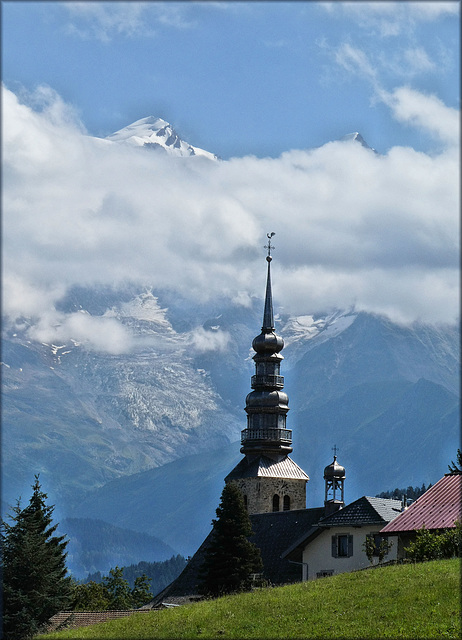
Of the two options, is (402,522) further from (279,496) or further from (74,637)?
(279,496)

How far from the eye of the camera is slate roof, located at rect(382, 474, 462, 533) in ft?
150

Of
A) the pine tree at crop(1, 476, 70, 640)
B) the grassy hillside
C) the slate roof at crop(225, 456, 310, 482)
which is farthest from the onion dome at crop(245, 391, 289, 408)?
the grassy hillside

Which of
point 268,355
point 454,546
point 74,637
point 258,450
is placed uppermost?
point 268,355

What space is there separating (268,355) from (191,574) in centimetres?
2515

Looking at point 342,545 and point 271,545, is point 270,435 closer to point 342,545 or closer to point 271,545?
point 271,545

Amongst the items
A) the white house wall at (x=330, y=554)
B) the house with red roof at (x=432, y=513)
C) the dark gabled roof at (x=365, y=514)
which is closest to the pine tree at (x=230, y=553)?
the white house wall at (x=330, y=554)

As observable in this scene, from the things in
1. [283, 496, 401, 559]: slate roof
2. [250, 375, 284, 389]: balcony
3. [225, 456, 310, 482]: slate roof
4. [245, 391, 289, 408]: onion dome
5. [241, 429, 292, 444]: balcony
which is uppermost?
[250, 375, 284, 389]: balcony

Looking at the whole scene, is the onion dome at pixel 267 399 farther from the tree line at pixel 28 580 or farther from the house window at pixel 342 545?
the tree line at pixel 28 580

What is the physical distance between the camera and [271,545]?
80.2 metres

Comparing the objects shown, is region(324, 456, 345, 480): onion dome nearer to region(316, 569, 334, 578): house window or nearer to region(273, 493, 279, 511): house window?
region(273, 493, 279, 511): house window

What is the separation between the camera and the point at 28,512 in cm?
5756

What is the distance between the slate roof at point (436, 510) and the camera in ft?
150

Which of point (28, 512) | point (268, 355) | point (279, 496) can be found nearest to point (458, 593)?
point (28, 512)

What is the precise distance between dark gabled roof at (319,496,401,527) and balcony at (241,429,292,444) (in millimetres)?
32868
